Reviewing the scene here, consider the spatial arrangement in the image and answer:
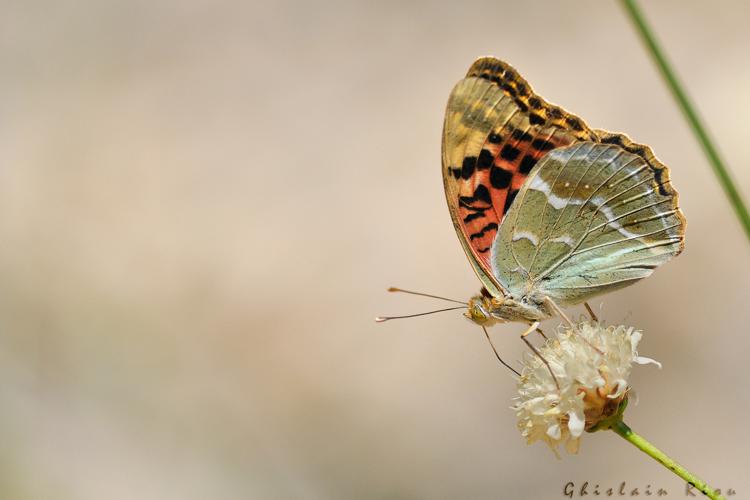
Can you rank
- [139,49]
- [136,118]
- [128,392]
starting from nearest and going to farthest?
1. [128,392]
2. [136,118]
3. [139,49]

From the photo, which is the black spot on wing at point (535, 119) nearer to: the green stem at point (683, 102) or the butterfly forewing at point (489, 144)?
the butterfly forewing at point (489, 144)

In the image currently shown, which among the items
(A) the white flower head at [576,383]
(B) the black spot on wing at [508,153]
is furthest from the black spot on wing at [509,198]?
(A) the white flower head at [576,383]

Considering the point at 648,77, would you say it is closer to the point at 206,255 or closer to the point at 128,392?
the point at 206,255

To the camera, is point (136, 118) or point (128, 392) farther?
point (136, 118)

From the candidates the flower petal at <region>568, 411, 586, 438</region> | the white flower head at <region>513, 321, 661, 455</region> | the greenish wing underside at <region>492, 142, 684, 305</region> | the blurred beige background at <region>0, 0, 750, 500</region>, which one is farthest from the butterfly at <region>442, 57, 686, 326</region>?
the blurred beige background at <region>0, 0, 750, 500</region>

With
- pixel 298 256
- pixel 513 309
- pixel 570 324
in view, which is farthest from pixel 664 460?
pixel 298 256

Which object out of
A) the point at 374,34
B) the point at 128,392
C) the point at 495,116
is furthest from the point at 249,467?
the point at 374,34

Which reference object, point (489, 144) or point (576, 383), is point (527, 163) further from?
point (576, 383)
